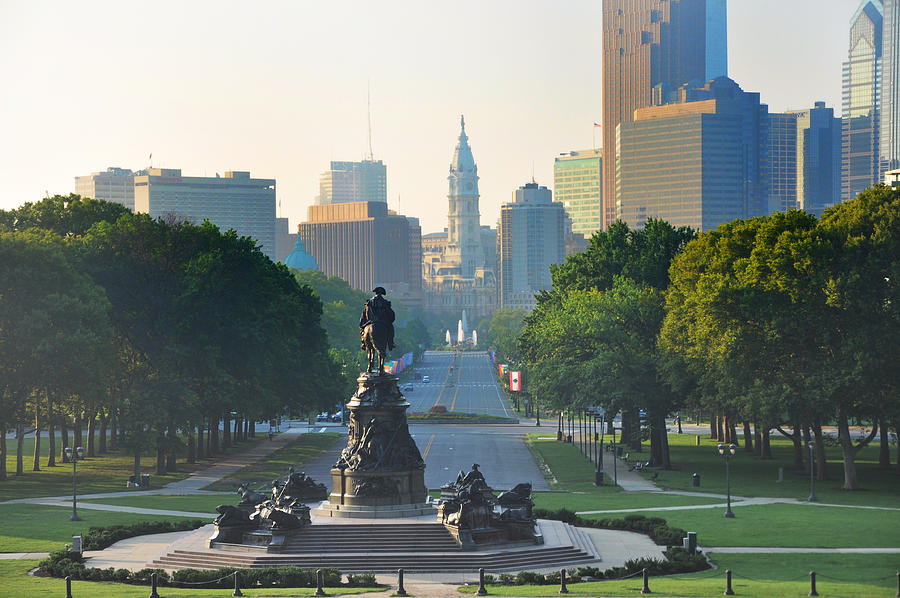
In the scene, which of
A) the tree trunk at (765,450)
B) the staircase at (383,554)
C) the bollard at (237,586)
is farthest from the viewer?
the tree trunk at (765,450)

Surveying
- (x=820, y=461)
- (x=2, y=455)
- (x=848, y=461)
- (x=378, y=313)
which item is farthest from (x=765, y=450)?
(x=2, y=455)

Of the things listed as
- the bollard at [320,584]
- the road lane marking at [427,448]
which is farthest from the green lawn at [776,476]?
the bollard at [320,584]

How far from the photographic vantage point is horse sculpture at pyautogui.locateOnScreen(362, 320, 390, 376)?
187ft

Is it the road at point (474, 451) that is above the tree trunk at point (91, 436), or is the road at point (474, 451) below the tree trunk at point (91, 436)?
below

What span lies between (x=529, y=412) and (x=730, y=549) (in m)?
104

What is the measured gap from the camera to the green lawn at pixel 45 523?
184 ft

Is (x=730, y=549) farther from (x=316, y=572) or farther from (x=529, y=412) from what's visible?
(x=529, y=412)

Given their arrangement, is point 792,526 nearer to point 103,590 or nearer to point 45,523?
point 103,590

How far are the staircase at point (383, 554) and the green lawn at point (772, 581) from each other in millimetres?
4160

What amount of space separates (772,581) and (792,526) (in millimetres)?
14358

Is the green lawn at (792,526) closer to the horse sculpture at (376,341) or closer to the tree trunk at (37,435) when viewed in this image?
the horse sculpture at (376,341)

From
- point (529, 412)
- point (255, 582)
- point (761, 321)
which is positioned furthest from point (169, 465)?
point (529, 412)

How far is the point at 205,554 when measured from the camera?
51.2 m

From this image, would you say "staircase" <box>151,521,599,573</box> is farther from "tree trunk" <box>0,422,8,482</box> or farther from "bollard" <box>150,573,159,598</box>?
"tree trunk" <box>0,422,8,482</box>
